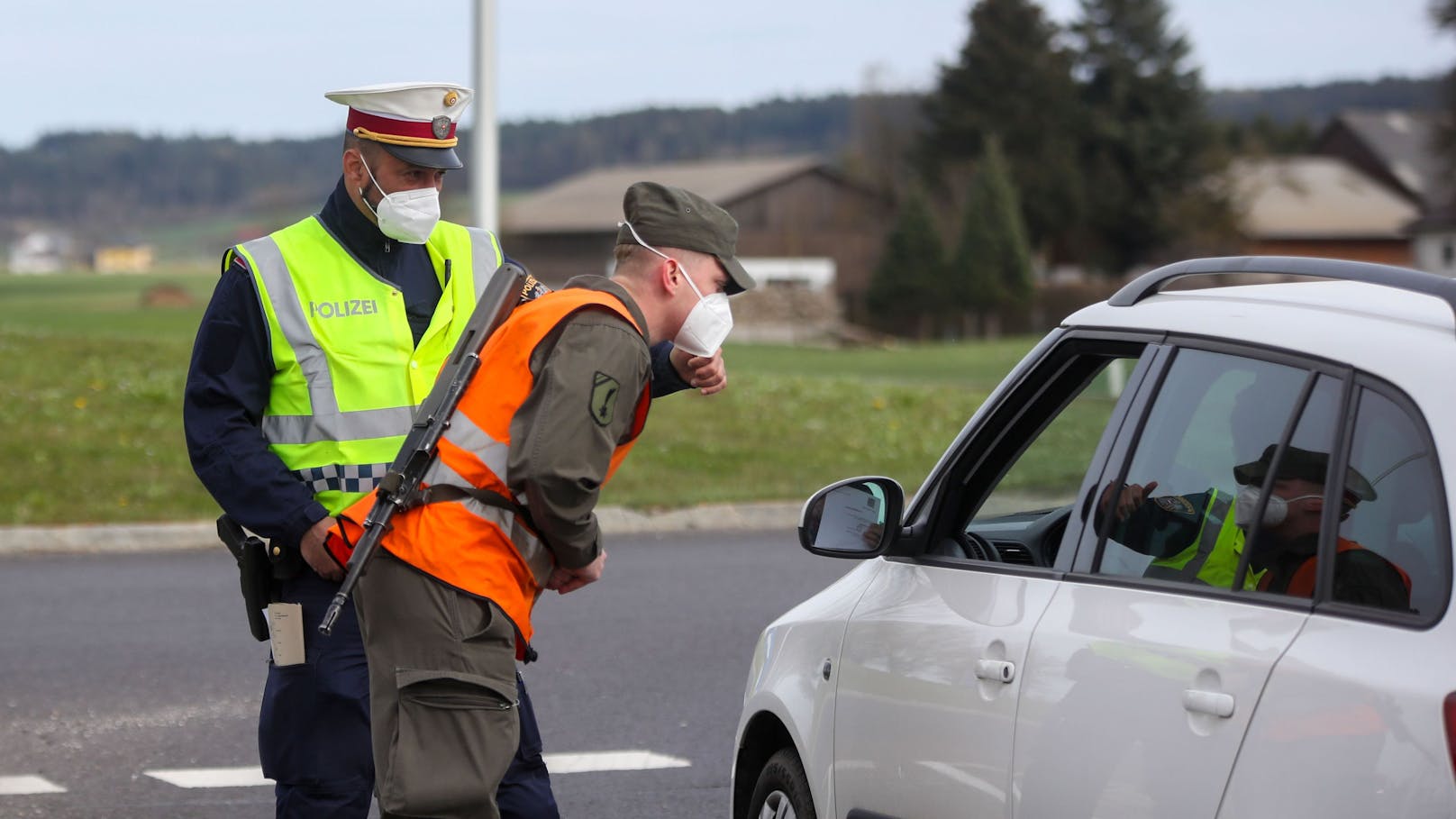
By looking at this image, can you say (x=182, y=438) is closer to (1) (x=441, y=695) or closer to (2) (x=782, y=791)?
(2) (x=782, y=791)

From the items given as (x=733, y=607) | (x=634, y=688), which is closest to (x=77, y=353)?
(x=733, y=607)

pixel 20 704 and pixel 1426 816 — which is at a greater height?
pixel 1426 816

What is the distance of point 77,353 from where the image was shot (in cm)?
1755

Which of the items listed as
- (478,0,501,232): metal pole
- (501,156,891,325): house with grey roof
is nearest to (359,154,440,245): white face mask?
(478,0,501,232): metal pole

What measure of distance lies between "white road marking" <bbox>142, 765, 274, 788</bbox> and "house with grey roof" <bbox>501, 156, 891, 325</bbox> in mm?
84979

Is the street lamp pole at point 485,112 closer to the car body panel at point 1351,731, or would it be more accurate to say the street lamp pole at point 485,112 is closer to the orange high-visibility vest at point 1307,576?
the orange high-visibility vest at point 1307,576

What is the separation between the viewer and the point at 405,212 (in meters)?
4.11

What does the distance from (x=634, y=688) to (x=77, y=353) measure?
12220mm

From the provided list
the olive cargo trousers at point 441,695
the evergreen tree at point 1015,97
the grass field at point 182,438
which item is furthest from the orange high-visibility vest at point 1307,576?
the evergreen tree at point 1015,97

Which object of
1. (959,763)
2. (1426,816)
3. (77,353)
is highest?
(1426,816)

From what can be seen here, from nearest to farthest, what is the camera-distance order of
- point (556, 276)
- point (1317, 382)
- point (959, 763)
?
point (1317, 382) → point (959, 763) → point (556, 276)

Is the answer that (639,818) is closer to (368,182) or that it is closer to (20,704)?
(368,182)

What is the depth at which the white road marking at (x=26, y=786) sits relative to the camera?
5.71 metres

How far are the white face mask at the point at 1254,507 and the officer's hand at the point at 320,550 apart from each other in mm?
1947
